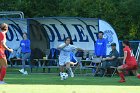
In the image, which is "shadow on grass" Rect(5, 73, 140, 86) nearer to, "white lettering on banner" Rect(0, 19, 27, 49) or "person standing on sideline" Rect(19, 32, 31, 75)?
"person standing on sideline" Rect(19, 32, 31, 75)

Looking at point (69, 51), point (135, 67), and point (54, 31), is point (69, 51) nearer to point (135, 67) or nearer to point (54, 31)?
point (135, 67)

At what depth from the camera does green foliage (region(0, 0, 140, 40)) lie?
138 feet

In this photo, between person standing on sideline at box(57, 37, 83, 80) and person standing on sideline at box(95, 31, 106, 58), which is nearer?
person standing on sideline at box(57, 37, 83, 80)

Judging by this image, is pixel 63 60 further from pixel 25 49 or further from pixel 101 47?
pixel 25 49

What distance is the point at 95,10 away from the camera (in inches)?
1660

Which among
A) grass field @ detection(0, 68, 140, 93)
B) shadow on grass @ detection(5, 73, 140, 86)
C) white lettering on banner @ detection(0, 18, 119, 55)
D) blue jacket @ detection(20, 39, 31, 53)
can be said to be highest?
white lettering on banner @ detection(0, 18, 119, 55)

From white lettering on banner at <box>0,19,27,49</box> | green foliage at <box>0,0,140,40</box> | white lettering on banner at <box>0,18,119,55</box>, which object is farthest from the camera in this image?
green foliage at <box>0,0,140,40</box>

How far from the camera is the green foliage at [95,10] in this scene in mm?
42072

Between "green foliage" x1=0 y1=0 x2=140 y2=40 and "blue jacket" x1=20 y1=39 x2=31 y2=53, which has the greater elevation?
"green foliage" x1=0 y1=0 x2=140 y2=40

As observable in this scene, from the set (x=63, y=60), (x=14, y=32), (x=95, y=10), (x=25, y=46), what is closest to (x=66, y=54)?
(x=63, y=60)

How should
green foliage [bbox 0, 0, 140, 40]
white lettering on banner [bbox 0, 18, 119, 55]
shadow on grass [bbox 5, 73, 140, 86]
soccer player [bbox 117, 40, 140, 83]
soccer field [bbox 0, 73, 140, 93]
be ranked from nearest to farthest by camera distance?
soccer field [bbox 0, 73, 140, 93] < shadow on grass [bbox 5, 73, 140, 86] < soccer player [bbox 117, 40, 140, 83] < white lettering on banner [bbox 0, 18, 119, 55] < green foliage [bbox 0, 0, 140, 40]

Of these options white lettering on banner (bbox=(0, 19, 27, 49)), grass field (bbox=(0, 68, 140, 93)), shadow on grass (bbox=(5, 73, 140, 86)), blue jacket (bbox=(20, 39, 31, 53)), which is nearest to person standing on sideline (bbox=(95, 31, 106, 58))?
blue jacket (bbox=(20, 39, 31, 53))
